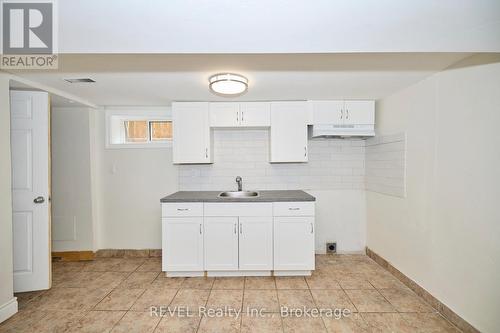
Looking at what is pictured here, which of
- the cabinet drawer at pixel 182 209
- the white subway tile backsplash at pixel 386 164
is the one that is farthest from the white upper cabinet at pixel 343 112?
the cabinet drawer at pixel 182 209

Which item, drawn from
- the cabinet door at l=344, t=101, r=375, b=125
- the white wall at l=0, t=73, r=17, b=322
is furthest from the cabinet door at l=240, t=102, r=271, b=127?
the white wall at l=0, t=73, r=17, b=322

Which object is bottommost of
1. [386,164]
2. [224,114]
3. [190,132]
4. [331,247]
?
[331,247]

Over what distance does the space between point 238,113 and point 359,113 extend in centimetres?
161

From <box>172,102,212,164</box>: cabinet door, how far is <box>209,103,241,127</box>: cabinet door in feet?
0.30

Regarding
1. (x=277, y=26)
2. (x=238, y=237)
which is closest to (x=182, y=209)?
(x=238, y=237)

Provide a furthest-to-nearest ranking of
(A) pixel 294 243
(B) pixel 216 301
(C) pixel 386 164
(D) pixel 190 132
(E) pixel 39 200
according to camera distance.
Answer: (D) pixel 190 132, (C) pixel 386 164, (A) pixel 294 243, (E) pixel 39 200, (B) pixel 216 301

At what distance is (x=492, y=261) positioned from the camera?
68.0 inches

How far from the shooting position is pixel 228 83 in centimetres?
220

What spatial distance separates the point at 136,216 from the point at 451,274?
368 cm

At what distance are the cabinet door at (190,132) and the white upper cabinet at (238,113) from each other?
0.12 m

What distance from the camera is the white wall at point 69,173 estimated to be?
3381mm

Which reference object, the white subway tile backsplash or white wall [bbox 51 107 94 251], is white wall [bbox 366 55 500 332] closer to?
the white subway tile backsplash

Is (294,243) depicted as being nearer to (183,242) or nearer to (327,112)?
(183,242)

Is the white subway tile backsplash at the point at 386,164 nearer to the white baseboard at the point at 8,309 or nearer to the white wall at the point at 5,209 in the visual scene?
the white wall at the point at 5,209
